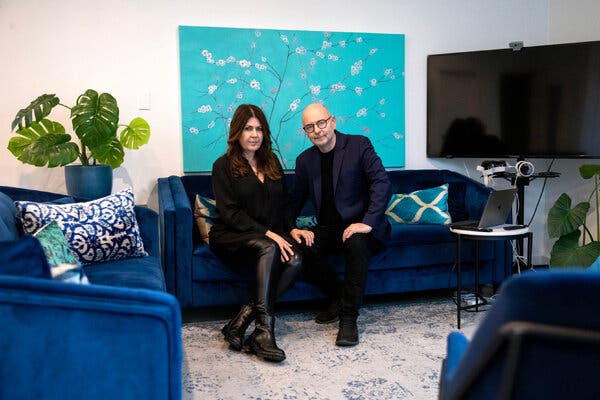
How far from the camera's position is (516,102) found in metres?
4.04

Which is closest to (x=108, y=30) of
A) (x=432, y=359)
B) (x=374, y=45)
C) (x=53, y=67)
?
(x=53, y=67)

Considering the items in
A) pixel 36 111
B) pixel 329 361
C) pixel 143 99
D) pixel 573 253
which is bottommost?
pixel 329 361

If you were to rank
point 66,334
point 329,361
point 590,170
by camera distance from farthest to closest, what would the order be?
point 590,170
point 329,361
point 66,334

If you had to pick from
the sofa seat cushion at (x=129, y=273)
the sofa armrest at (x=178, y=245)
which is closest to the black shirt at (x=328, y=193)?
the sofa armrest at (x=178, y=245)

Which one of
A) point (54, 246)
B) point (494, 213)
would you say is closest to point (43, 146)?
point (54, 246)

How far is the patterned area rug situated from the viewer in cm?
228

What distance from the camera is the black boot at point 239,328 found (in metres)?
2.75

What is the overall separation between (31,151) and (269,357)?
1.69 m

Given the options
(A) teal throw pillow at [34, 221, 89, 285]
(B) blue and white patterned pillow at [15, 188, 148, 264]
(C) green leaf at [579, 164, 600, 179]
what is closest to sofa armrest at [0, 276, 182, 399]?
(A) teal throw pillow at [34, 221, 89, 285]

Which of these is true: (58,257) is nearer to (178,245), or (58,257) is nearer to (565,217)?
(178,245)

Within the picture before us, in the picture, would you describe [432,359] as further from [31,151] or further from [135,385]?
[31,151]

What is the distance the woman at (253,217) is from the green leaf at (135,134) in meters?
0.65

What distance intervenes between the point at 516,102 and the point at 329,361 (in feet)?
7.89

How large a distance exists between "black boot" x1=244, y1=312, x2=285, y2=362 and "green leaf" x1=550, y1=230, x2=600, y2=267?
2036mm
